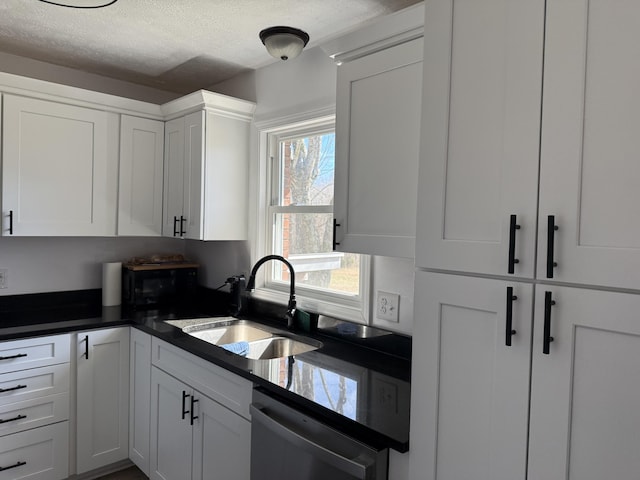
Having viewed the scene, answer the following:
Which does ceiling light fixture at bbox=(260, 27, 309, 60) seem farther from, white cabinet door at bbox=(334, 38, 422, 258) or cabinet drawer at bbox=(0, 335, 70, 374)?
cabinet drawer at bbox=(0, 335, 70, 374)

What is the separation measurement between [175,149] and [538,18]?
2289 mm

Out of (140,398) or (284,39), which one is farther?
(140,398)

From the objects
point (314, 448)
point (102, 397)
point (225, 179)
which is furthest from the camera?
point (225, 179)

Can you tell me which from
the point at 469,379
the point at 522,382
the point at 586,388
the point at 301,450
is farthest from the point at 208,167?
the point at 586,388

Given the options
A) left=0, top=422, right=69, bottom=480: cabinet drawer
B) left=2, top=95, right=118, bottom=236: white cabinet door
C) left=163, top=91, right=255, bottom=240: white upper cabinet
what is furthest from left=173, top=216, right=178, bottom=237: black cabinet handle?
left=0, top=422, right=69, bottom=480: cabinet drawer

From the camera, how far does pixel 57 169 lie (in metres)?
2.53

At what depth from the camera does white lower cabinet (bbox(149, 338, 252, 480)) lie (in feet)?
5.80

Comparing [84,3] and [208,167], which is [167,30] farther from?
[208,167]

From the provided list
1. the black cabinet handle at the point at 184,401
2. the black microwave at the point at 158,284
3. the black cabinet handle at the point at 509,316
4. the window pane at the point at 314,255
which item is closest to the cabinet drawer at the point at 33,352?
the black microwave at the point at 158,284

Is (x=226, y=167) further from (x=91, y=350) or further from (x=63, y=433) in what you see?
(x=63, y=433)

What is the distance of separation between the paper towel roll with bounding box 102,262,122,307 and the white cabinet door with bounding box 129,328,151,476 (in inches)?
19.1

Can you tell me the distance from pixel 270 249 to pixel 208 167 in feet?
1.98

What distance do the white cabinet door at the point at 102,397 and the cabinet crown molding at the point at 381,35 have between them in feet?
6.13

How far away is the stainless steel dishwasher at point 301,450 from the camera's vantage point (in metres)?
1.26
